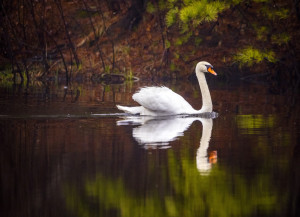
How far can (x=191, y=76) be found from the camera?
26.5 meters

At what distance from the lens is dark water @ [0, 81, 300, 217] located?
5.88m

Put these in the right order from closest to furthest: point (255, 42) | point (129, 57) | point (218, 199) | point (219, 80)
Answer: point (218, 199) → point (255, 42) → point (219, 80) → point (129, 57)

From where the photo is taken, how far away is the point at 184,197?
608cm

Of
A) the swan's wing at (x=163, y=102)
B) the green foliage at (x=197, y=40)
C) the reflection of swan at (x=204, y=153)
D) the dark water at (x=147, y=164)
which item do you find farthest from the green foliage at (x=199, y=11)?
the reflection of swan at (x=204, y=153)

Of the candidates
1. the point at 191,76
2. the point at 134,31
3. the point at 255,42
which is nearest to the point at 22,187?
the point at 255,42

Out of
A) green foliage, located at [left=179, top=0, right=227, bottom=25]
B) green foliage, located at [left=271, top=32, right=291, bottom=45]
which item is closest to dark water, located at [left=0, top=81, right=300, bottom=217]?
green foliage, located at [left=179, top=0, right=227, bottom=25]

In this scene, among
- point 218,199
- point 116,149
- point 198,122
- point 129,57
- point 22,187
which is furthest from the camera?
point 129,57

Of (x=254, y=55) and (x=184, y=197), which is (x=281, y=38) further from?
(x=184, y=197)

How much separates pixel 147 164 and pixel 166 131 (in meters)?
2.97

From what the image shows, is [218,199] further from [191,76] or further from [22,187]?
[191,76]

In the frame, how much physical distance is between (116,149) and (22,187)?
85.4 inches

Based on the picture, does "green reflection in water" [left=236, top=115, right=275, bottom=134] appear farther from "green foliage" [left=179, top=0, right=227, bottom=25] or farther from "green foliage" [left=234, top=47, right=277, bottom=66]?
"green foliage" [left=234, top=47, right=277, bottom=66]

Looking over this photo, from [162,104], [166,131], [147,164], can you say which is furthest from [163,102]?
[147,164]

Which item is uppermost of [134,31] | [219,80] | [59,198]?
[134,31]
